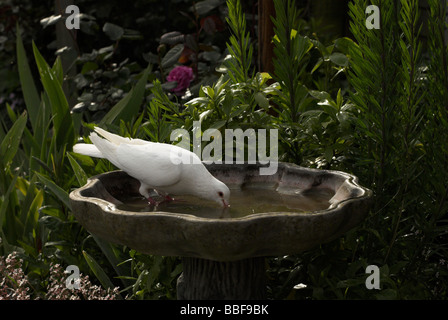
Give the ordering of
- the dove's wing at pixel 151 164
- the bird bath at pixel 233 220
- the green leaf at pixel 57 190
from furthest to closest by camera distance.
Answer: the green leaf at pixel 57 190
the dove's wing at pixel 151 164
the bird bath at pixel 233 220

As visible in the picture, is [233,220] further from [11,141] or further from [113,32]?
[113,32]

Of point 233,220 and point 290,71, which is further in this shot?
point 290,71

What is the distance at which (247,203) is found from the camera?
1938mm

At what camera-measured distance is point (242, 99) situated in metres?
2.27

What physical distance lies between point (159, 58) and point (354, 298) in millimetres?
2033

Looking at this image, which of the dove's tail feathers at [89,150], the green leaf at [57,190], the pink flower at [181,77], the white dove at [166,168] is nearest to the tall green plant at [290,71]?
the white dove at [166,168]

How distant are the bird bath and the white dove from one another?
70mm

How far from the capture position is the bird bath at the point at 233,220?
1479 mm

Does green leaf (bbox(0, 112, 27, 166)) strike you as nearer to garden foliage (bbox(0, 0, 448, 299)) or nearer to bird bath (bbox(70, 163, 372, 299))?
garden foliage (bbox(0, 0, 448, 299))

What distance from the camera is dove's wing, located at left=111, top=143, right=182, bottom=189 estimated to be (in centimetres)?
179

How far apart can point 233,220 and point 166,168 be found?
416mm

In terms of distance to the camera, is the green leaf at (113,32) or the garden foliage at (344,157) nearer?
the garden foliage at (344,157)

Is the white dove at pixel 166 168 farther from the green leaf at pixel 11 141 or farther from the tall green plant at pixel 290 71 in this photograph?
the green leaf at pixel 11 141

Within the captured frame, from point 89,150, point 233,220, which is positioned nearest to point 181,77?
point 89,150
